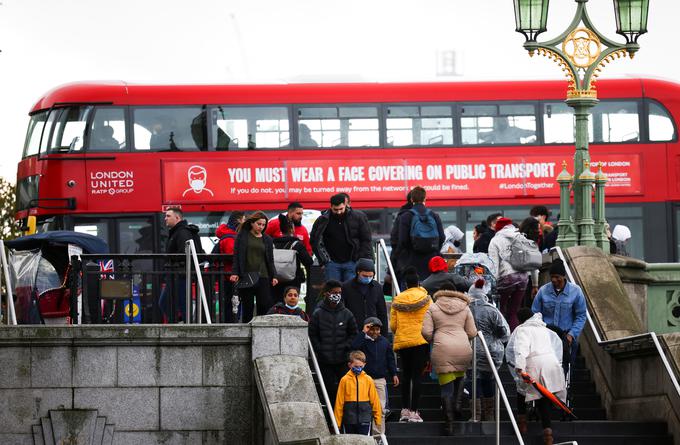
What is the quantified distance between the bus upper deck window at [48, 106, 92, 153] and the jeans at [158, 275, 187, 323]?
12.6m

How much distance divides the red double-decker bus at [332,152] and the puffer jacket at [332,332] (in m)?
13.8

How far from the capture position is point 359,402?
17.3 metres

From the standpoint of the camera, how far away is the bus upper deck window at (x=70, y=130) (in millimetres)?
32281

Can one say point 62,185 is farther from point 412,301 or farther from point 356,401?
point 356,401

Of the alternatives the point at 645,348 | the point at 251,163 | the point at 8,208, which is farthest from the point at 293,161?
the point at 8,208

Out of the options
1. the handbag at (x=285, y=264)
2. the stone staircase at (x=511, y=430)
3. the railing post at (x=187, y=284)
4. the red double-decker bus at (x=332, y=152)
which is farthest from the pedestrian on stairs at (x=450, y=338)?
the red double-decker bus at (x=332, y=152)

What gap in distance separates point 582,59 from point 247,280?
649 centimetres

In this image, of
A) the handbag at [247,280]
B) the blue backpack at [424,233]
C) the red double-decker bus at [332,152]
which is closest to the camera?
the handbag at [247,280]

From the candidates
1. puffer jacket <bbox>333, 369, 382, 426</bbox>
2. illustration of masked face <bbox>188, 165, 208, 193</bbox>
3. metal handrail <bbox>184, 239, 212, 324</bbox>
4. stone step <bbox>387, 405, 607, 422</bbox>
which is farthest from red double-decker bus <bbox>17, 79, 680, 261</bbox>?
puffer jacket <bbox>333, 369, 382, 426</bbox>

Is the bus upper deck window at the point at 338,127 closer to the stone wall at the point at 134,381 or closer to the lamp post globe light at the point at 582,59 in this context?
the lamp post globe light at the point at 582,59

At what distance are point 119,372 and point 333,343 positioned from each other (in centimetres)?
223

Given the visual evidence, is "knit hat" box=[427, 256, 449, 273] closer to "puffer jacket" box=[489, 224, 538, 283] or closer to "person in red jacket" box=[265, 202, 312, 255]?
"puffer jacket" box=[489, 224, 538, 283]

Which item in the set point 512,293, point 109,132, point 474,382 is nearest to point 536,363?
point 474,382

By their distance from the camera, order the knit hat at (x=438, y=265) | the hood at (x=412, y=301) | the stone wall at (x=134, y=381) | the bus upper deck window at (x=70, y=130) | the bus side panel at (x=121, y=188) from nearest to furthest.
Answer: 1. the stone wall at (x=134, y=381)
2. the hood at (x=412, y=301)
3. the knit hat at (x=438, y=265)
4. the bus side panel at (x=121, y=188)
5. the bus upper deck window at (x=70, y=130)
